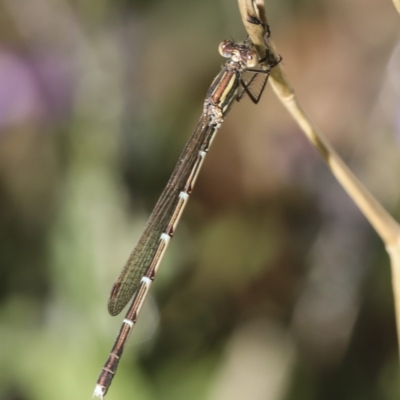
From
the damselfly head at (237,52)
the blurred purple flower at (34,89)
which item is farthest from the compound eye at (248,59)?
the blurred purple flower at (34,89)

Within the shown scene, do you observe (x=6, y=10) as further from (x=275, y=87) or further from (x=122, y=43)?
(x=275, y=87)

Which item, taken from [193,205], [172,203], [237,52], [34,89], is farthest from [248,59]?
[34,89]

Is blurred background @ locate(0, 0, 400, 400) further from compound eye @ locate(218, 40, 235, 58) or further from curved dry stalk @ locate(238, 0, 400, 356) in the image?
curved dry stalk @ locate(238, 0, 400, 356)

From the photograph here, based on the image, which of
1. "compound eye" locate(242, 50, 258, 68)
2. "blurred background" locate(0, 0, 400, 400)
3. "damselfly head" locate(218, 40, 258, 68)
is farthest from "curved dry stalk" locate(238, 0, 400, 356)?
"blurred background" locate(0, 0, 400, 400)

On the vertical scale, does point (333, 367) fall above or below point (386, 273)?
below

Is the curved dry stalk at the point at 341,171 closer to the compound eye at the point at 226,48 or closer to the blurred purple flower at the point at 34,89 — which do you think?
the compound eye at the point at 226,48

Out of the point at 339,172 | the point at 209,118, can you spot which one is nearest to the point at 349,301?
the point at 209,118

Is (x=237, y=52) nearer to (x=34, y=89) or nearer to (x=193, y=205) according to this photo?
(x=193, y=205)
